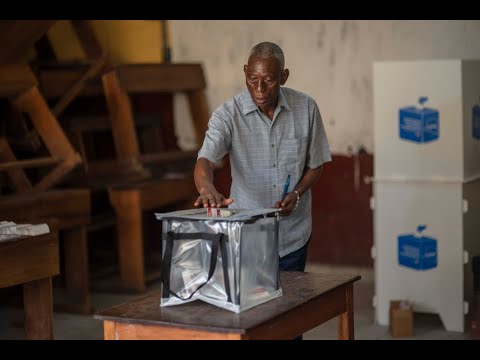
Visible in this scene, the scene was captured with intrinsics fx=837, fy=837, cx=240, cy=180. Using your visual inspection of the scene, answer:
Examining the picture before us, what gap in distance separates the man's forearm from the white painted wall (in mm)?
3257

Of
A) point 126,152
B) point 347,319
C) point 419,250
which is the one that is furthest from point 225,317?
point 126,152

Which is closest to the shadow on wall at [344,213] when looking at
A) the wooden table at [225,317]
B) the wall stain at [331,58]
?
the wall stain at [331,58]

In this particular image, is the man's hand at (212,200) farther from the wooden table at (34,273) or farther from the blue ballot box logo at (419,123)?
the blue ballot box logo at (419,123)

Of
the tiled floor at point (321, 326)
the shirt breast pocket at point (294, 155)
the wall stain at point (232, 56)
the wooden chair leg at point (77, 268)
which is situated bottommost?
the tiled floor at point (321, 326)

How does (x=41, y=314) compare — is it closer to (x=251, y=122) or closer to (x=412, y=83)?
(x=251, y=122)

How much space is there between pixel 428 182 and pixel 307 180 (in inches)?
69.3

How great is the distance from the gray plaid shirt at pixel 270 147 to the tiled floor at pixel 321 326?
5.90ft

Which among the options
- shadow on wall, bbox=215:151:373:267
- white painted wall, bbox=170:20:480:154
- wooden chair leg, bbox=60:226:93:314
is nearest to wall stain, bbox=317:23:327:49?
white painted wall, bbox=170:20:480:154

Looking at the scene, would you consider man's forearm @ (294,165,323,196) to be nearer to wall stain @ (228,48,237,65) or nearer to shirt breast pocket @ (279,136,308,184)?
shirt breast pocket @ (279,136,308,184)

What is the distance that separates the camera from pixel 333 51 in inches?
285

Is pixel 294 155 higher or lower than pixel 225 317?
higher

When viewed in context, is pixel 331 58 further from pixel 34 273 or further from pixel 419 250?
pixel 34 273

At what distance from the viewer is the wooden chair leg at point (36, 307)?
15.8 ft
